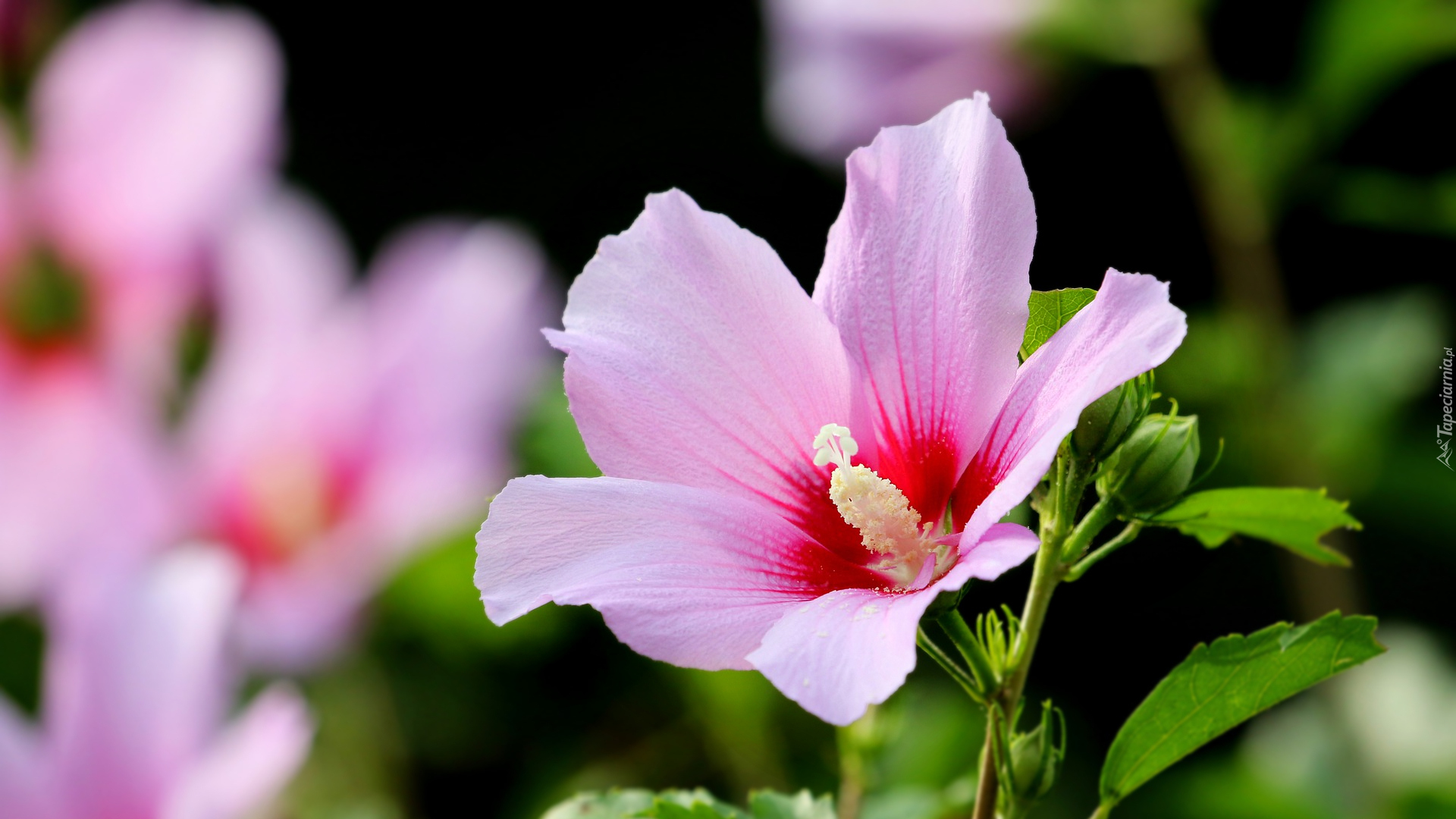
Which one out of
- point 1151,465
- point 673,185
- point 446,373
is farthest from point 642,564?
point 673,185

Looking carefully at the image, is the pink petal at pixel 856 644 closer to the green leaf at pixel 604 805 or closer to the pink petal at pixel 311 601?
the green leaf at pixel 604 805

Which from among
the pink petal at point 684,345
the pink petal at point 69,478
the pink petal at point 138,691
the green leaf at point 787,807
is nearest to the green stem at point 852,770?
the green leaf at point 787,807

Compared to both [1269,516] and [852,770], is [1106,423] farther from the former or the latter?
[852,770]

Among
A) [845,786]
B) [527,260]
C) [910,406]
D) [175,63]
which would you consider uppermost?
[175,63]

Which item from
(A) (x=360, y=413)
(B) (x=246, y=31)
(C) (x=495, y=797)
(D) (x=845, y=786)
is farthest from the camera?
(C) (x=495, y=797)

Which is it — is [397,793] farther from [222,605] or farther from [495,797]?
[222,605]

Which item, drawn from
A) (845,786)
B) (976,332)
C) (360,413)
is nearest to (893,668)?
(976,332)

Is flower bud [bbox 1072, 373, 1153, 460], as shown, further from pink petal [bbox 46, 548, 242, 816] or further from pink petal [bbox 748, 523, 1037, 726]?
pink petal [bbox 46, 548, 242, 816]

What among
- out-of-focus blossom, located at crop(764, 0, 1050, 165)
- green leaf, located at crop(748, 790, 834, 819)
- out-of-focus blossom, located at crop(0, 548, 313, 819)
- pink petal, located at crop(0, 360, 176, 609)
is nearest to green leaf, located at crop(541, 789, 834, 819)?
green leaf, located at crop(748, 790, 834, 819)
